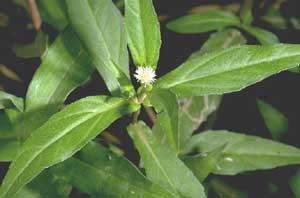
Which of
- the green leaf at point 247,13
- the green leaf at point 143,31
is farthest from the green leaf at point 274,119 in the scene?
the green leaf at point 143,31

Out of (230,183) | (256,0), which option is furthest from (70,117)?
(256,0)

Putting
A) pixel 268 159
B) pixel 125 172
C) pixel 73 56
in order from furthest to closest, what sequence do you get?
pixel 268 159 < pixel 73 56 < pixel 125 172

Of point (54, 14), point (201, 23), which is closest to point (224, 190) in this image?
point (201, 23)

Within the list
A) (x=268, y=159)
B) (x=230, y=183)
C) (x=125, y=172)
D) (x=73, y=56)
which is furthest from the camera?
(x=230, y=183)

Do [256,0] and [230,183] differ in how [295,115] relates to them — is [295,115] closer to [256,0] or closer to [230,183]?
[230,183]

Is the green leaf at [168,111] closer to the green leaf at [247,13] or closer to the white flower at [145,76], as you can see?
the white flower at [145,76]

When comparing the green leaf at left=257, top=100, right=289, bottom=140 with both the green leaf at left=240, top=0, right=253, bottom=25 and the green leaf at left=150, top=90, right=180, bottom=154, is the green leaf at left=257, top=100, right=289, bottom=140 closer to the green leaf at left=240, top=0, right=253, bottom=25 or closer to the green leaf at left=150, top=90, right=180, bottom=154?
the green leaf at left=240, top=0, right=253, bottom=25
